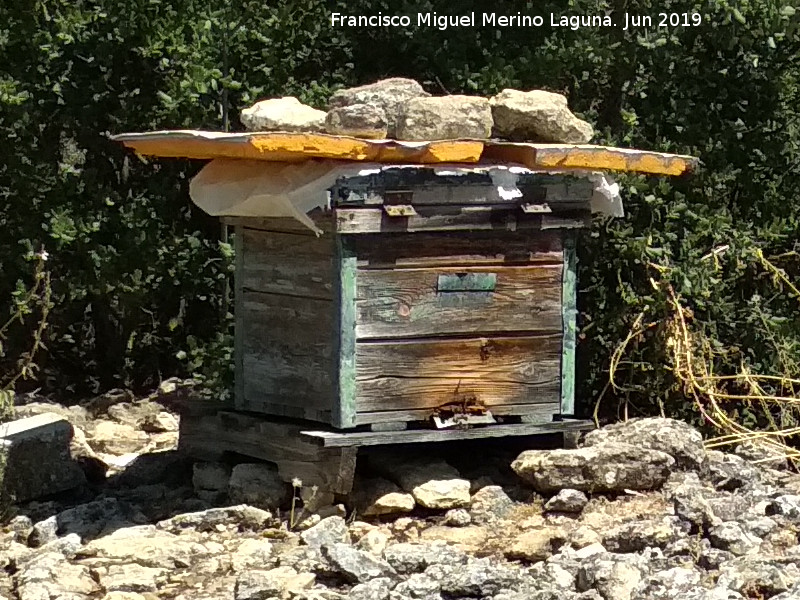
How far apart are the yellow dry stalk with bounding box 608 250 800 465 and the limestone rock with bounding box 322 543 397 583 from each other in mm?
2260

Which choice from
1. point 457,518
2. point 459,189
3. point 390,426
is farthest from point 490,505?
point 459,189

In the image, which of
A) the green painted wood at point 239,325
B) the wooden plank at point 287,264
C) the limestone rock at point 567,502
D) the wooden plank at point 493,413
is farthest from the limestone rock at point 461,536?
the green painted wood at point 239,325

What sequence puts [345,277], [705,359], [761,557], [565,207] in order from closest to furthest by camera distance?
[761,557] → [345,277] → [565,207] → [705,359]

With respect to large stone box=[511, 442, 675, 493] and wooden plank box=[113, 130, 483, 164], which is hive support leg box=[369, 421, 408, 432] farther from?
wooden plank box=[113, 130, 483, 164]

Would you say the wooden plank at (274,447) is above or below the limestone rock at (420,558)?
above

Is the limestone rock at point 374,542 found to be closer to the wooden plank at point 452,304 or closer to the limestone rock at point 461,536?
the limestone rock at point 461,536

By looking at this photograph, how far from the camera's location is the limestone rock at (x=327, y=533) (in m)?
5.53

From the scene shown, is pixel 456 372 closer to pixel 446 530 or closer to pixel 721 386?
pixel 446 530

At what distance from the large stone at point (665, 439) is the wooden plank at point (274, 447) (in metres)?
1.15

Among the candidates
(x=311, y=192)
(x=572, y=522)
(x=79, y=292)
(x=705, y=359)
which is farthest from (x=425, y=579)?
(x=79, y=292)

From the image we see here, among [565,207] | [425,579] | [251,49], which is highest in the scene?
[251,49]

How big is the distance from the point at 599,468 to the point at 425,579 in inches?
50.5

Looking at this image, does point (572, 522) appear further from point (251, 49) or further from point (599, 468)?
point (251, 49)

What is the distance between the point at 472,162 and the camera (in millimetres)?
5977
